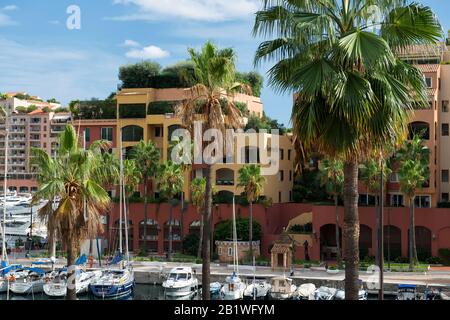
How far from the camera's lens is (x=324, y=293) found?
45.4 meters

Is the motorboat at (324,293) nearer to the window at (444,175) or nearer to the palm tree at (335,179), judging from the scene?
the palm tree at (335,179)

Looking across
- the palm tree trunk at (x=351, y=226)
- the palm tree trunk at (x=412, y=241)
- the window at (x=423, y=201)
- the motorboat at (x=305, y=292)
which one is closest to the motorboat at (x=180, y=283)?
the motorboat at (x=305, y=292)

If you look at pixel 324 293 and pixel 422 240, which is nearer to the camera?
pixel 324 293

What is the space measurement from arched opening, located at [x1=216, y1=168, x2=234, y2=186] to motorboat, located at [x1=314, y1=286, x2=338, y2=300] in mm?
22361

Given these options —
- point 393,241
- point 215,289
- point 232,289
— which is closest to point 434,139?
point 393,241

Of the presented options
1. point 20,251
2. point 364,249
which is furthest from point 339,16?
point 20,251

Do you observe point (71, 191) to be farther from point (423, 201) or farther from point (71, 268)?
point (423, 201)

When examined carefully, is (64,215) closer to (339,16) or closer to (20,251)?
(339,16)

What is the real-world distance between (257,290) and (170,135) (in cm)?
2740

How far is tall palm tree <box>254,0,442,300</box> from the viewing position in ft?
42.9

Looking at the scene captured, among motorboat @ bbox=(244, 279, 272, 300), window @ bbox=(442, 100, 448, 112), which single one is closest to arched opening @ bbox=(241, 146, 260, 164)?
window @ bbox=(442, 100, 448, 112)
